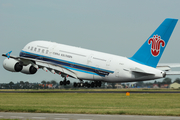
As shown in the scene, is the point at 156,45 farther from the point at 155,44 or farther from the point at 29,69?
the point at 29,69

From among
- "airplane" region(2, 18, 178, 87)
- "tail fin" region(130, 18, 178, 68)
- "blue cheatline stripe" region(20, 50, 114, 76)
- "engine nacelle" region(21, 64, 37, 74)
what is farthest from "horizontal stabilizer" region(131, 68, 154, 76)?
"engine nacelle" region(21, 64, 37, 74)

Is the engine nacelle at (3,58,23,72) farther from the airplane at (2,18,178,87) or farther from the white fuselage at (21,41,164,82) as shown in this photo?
the white fuselage at (21,41,164,82)

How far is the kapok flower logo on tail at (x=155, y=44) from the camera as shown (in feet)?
190

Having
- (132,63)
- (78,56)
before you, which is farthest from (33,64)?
(132,63)

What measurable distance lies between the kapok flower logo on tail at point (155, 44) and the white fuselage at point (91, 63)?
2668 mm

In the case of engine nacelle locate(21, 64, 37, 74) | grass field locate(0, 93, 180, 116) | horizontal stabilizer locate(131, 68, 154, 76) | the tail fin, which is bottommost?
grass field locate(0, 93, 180, 116)

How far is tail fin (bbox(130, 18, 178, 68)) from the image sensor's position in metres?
57.4

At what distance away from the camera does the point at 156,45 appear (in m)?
58.3

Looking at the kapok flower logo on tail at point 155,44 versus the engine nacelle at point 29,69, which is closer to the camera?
the kapok flower logo on tail at point 155,44

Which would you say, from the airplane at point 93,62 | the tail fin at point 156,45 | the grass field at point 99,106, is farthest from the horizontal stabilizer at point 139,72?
the grass field at point 99,106

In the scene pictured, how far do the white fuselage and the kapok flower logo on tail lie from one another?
2668 mm

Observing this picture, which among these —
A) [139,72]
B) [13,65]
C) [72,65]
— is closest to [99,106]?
[139,72]

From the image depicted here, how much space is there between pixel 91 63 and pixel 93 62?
438 millimetres

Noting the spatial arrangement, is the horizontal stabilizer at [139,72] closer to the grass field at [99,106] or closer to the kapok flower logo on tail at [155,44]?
the kapok flower logo on tail at [155,44]
